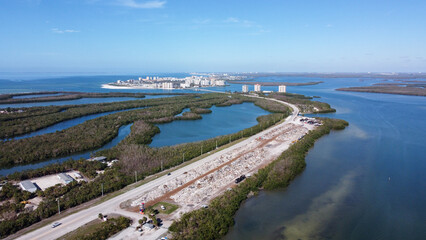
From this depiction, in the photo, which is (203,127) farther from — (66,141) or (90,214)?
(90,214)

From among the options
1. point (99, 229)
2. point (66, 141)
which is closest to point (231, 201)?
point (99, 229)

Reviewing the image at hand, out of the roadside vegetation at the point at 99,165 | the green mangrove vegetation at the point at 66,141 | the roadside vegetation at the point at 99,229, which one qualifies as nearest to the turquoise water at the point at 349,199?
the roadside vegetation at the point at 99,229

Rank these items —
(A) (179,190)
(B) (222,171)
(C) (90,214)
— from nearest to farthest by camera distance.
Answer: (C) (90,214)
(A) (179,190)
(B) (222,171)

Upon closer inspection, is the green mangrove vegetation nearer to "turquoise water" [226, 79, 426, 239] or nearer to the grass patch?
the grass patch

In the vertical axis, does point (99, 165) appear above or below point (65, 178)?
above

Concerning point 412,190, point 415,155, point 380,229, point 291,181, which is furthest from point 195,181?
point 415,155

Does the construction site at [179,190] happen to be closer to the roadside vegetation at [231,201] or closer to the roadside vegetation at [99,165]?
the roadside vegetation at [231,201]
